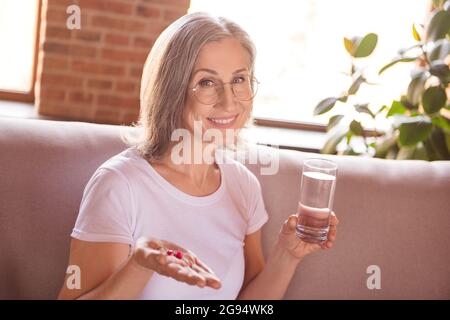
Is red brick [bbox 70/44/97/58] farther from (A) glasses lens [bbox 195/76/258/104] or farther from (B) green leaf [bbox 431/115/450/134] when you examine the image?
(B) green leaf [bbox 431/115/450/134]

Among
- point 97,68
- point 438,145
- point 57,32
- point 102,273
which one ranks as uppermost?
point 57,32

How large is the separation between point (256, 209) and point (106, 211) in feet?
1.56

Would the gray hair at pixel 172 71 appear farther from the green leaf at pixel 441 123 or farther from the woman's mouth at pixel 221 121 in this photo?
the green leaf at pixel 441 123

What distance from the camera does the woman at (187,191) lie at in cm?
126

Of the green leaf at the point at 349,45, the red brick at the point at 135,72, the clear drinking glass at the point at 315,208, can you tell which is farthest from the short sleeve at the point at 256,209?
the red brick at the point at 135,72

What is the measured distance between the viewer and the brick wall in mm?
2582

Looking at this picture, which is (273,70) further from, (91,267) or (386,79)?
(91,267)

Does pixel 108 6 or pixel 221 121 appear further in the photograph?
pixel 108 6

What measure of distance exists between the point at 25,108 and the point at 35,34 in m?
0.34

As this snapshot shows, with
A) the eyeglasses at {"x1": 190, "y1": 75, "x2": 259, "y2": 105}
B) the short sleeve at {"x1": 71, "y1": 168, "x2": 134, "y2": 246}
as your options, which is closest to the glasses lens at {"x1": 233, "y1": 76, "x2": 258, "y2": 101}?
the eyeglasses at {"x1": 190, "y1": 75, "x2": 259, "y2": 105}

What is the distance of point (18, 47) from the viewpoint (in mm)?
2797

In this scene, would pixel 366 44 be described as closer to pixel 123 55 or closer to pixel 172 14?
pixel 172 14

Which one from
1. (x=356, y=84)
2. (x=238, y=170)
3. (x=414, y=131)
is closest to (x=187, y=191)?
(x=238, y=170)

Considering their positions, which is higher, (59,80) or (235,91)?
(235,91)
